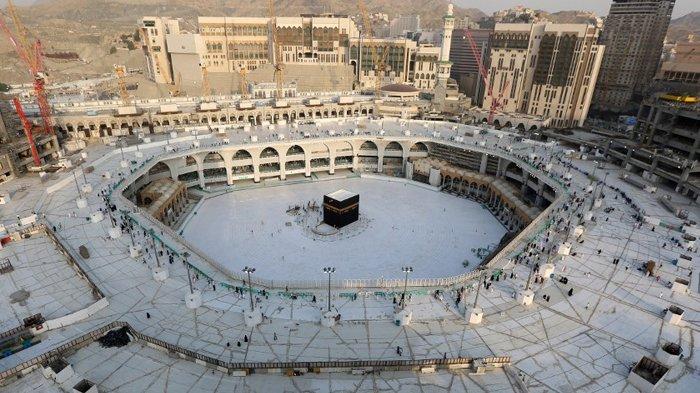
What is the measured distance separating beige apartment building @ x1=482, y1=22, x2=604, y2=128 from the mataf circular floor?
69.4m

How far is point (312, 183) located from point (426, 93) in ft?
222

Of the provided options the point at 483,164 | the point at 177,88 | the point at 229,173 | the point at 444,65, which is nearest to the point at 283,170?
the point at 229,173

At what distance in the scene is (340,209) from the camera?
63.2 meters

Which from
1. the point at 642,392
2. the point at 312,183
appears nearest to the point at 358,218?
the point at 312,183

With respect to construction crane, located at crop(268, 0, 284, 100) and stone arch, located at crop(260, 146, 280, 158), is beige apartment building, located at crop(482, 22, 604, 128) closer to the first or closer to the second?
construction crane, located at crop(268, 0, 284, 100)

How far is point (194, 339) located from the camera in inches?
1211

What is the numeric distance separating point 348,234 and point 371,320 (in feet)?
97.4

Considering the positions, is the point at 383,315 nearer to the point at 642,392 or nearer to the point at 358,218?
the point at 642,392

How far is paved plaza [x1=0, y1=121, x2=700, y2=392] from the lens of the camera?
28000 mm

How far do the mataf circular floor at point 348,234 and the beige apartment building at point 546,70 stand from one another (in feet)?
228

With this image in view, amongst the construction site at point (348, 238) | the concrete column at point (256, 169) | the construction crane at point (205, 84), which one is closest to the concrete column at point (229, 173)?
the construction site at point (348, 238)

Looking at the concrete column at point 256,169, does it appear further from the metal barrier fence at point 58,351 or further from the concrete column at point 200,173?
the metal barrier fence at point 58,351

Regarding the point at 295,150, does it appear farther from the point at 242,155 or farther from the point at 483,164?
the point at 483,164

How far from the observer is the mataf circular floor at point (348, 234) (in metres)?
54.2
